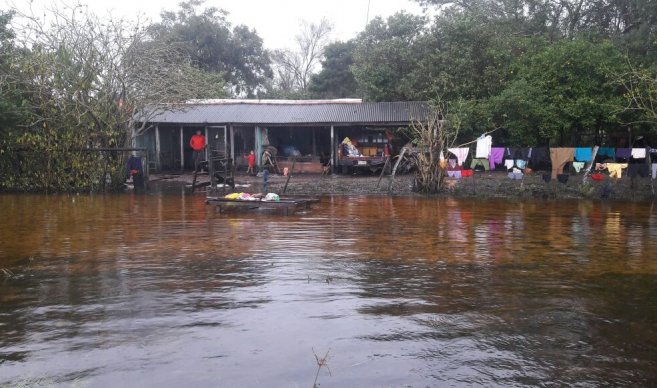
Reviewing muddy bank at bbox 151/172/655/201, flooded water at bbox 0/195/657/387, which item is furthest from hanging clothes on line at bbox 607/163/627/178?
flooded water at bbox 0/195/657/387

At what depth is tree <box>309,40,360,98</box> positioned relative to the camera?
3762 cm

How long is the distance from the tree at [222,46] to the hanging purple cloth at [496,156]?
20.5m

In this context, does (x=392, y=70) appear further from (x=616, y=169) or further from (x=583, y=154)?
(x=616, y=169)

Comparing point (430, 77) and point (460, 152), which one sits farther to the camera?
point (430, 77)

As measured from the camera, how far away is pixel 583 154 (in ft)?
63.1

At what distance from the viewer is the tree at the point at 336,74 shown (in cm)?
3762

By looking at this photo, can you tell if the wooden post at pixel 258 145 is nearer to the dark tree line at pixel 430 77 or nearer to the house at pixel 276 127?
the house at pixel 276 127

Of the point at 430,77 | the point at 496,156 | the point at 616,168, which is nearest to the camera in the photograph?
the point at 616,168

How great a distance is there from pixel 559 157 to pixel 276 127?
497 inches

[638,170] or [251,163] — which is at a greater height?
[251,163]

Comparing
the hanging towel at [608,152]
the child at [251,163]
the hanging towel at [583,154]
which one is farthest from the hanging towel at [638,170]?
the child at [251,163]

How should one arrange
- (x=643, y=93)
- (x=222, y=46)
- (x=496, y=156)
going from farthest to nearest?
(x=222, y=46) → (x=496, y=156) → (x=643, y=93)

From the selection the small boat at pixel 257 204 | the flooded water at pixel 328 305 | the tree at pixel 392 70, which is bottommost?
the flooded water at pixel 328 305

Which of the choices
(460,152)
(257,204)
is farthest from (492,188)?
(257,204)
